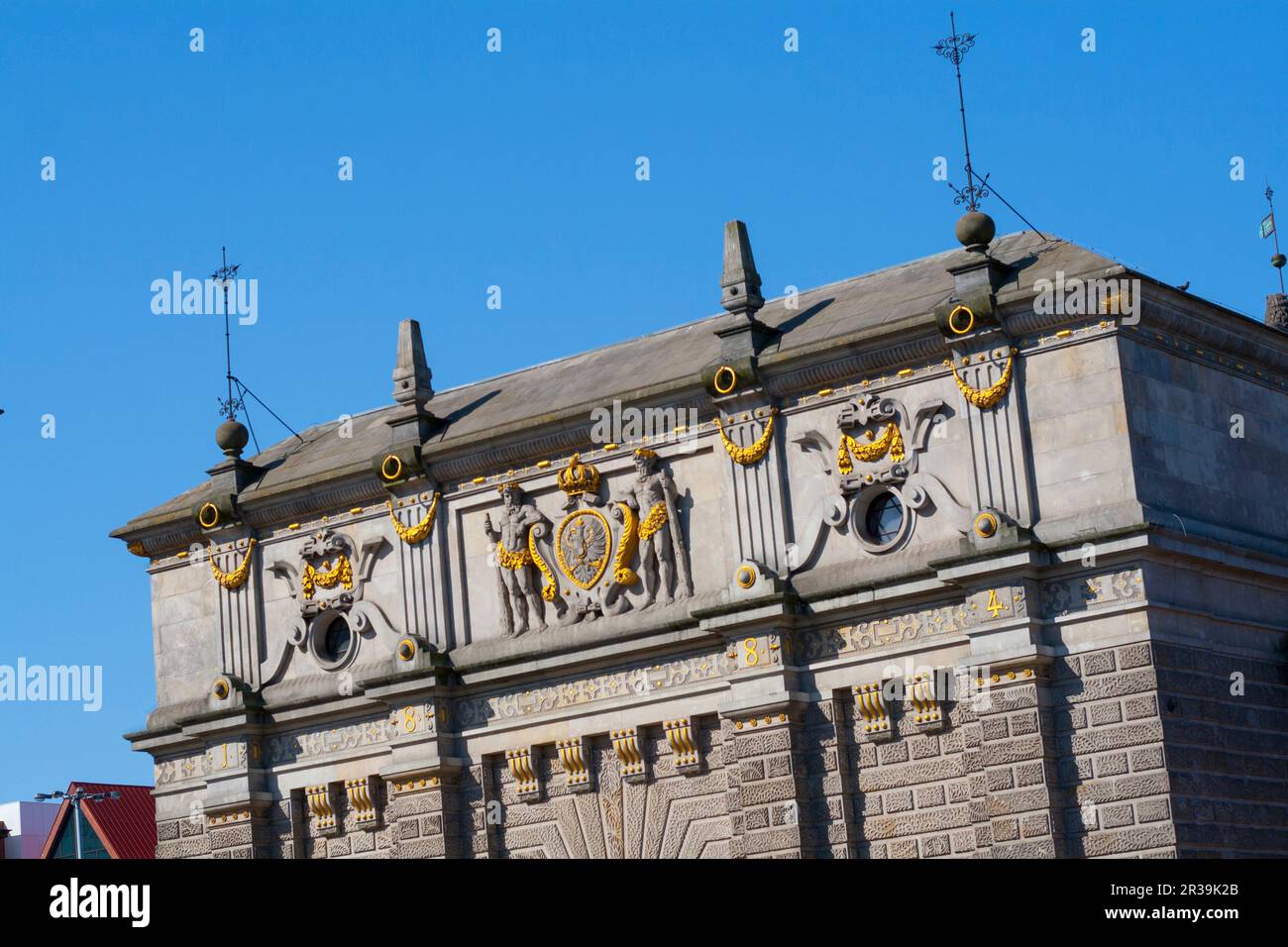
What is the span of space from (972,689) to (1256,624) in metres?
5.04

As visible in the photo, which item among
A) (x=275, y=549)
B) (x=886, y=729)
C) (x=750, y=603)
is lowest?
(x=886, y=729)

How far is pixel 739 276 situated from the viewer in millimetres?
37219

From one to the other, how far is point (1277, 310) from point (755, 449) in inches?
622

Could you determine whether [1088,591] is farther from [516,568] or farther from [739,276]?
[516,568]

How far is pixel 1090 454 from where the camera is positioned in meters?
32.6

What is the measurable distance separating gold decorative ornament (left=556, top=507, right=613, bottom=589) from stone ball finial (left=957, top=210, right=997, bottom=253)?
8.02m

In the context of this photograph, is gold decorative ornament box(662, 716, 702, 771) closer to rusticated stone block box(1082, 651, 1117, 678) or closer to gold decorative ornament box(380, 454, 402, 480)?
rusticated stone block box(1082, 651, 1117, 678)

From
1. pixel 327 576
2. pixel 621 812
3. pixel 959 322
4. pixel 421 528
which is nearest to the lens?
pixel 959 322

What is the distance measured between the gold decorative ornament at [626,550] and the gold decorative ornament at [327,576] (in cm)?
607

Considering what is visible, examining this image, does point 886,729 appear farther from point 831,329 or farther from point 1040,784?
Answer: point 831,329

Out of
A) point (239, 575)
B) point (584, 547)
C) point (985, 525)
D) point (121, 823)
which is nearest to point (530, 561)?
point (584, 547)

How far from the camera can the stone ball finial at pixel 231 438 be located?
4309 centimetres
